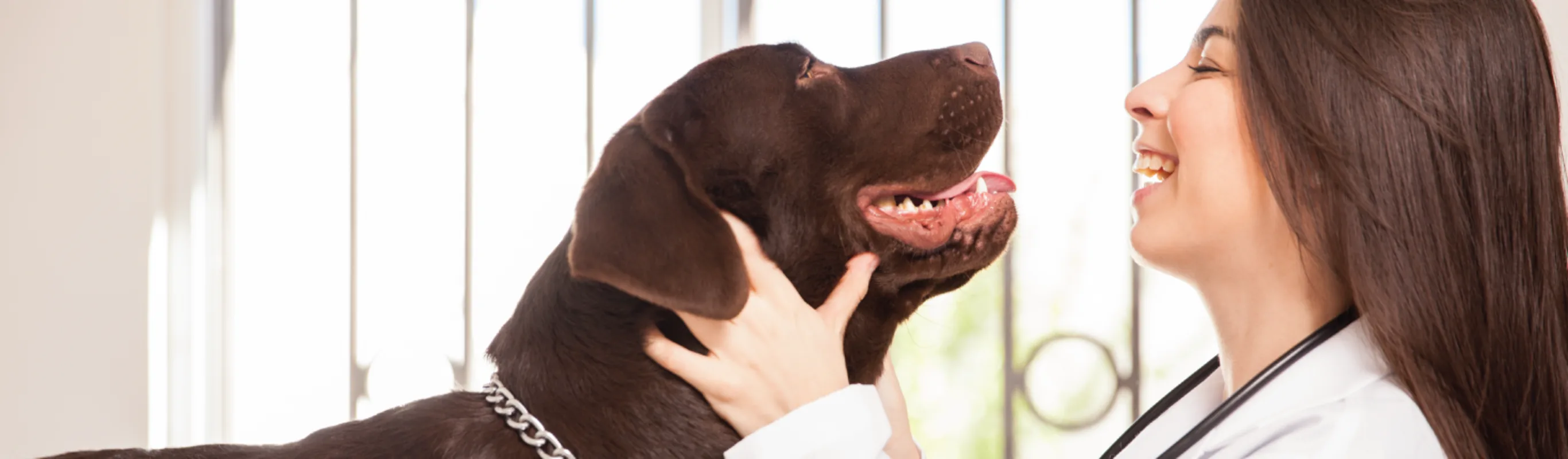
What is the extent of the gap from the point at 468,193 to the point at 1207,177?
2.46m

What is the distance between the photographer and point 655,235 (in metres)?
1.05

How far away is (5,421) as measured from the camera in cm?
318

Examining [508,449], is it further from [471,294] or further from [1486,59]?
[471,294]

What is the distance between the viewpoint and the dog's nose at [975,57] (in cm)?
134

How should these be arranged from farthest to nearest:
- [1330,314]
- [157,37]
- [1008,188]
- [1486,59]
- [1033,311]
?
[157,37]
[1033,311]
[1008,188]
[1330,314]
[1486,59]

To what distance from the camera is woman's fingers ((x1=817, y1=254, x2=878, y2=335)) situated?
1.19 meters

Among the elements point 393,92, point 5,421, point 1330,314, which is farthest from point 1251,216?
point 5,421

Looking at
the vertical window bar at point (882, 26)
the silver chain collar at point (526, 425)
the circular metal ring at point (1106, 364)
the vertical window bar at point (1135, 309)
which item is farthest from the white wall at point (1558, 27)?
the silver chain collar at point (526, 425)

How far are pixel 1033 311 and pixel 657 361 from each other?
6.50 ft

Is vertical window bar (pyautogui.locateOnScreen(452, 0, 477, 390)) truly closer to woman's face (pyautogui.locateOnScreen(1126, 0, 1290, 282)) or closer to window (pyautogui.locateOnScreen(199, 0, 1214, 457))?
window (pyautogui.locateOnScreen(199, 0, 1214, 457))

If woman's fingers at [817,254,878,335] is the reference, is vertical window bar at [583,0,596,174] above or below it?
above

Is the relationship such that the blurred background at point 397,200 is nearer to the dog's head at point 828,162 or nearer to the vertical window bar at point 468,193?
the vertical window bar at point 468,193

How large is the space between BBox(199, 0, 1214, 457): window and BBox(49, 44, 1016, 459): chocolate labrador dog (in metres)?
1.59

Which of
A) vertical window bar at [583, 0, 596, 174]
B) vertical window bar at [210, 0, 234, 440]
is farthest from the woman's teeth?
vertical window bar at [210, 0, 234, 440]
